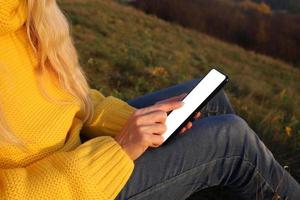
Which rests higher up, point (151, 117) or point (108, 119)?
point (151, 117)

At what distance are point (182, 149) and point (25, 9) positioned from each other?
2.66 ft

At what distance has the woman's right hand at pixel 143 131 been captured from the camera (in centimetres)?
192

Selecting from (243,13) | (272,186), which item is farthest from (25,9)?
(243,13)

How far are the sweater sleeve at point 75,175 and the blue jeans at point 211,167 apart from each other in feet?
0.31

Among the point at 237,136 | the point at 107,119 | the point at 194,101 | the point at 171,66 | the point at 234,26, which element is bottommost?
the point at 234,26

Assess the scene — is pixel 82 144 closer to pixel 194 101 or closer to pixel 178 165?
pixel 178 165

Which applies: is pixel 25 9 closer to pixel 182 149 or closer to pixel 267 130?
pixel 182 149

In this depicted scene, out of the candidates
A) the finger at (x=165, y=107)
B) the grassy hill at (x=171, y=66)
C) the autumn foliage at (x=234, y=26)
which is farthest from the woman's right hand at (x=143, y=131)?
the autumn foliage at (x=234, y=26)

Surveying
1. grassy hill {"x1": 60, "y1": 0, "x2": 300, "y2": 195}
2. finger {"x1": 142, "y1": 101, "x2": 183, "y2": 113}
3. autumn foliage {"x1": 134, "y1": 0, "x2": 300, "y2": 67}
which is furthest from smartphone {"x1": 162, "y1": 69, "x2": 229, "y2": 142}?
autumn foliage {"x1": 134, "y1": 0, "x2": 300, "y2": 67}

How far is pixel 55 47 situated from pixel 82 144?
55cm

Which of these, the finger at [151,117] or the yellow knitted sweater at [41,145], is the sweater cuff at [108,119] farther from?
the finger at [151,117]

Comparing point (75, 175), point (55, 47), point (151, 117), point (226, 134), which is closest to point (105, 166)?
point (75, 175)

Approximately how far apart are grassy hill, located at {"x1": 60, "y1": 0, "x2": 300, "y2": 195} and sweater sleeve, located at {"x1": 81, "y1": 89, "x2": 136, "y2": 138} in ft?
4.21

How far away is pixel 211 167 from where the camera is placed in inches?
82.5
